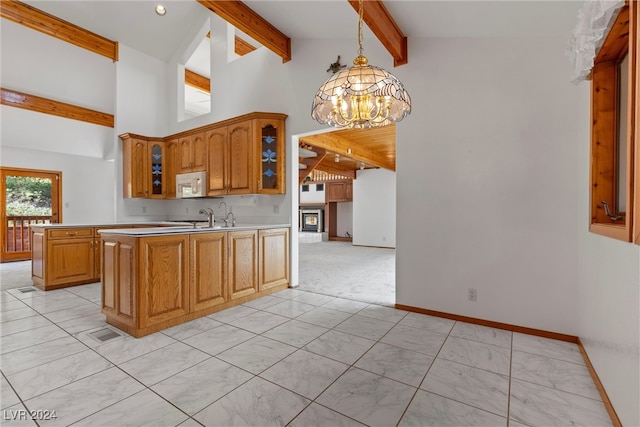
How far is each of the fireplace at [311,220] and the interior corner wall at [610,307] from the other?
938 centimetres

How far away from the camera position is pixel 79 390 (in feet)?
5.61

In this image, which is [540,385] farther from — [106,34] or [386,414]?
[106,34]

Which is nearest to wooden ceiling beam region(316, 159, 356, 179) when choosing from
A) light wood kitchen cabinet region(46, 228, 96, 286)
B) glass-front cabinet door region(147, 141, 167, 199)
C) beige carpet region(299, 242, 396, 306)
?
beige carpet region(299, 242, 396, 306)

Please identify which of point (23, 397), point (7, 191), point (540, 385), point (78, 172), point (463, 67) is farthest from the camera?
point (78, 172)

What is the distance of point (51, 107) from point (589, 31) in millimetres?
7980

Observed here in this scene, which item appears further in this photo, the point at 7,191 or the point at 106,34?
the point at 7,191

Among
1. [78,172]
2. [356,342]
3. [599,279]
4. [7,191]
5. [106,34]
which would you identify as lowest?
[356,342]

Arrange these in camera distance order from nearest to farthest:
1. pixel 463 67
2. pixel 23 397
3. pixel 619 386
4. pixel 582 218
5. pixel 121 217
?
1. pixel 619 386
2. pixel 23 397
3. pixel 582 218
4. pixel 463 67
5. pixel 121 217

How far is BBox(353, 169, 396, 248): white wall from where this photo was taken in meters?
9.05

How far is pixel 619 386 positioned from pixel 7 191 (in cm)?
1003

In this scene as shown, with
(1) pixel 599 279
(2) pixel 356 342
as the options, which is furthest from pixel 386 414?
(1) pixel 599 279

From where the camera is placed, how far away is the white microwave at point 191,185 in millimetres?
4516

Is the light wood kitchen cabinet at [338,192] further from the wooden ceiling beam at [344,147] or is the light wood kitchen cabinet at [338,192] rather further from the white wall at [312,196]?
the wooden ceiling beam at [344,147]

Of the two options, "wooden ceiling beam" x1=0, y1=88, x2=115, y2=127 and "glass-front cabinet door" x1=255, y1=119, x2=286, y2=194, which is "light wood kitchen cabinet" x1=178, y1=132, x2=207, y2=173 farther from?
"wooden ceiling beam" x1=0, y1=88, x2=115, y2=127
